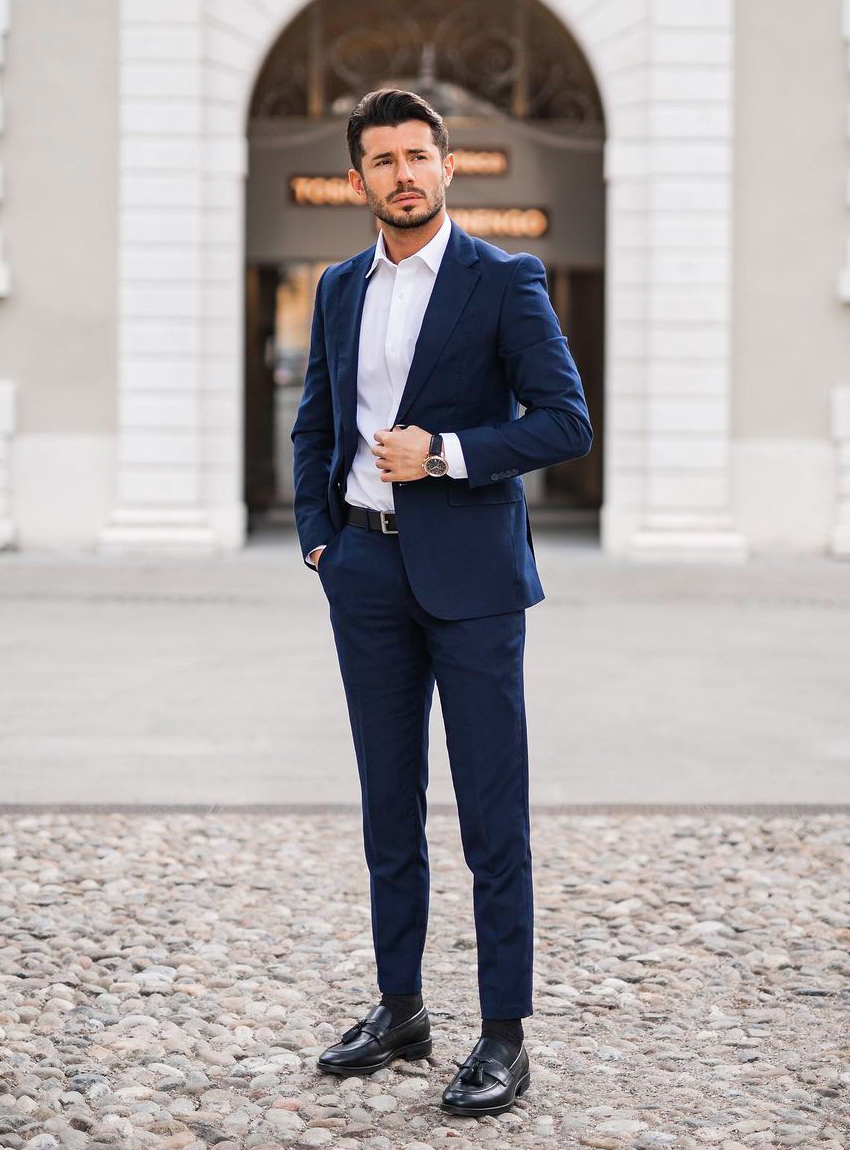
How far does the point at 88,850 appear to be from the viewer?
5.62m

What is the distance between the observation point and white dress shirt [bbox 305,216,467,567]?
3594 mm

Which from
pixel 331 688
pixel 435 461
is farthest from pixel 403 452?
pixel 331 688

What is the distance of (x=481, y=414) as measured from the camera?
3.60 m

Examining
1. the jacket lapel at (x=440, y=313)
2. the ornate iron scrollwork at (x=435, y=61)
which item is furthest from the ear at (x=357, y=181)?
the ornate iron scrollwork at (x=435, y=61)

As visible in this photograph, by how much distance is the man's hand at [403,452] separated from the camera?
344cm

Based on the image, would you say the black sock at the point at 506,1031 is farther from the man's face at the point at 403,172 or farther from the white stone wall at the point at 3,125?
the white stone wall at the point at 3,125

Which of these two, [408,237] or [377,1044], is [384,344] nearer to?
[408,237]

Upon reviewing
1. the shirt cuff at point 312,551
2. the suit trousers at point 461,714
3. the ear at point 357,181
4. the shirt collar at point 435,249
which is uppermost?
the ear at point 357,181

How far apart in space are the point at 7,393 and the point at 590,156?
6531 mm

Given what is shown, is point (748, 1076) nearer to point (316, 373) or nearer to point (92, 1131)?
point (92, 1131)

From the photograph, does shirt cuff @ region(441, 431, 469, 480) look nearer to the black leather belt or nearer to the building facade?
the black leather belt

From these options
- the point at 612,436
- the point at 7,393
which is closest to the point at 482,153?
the point at 612,436

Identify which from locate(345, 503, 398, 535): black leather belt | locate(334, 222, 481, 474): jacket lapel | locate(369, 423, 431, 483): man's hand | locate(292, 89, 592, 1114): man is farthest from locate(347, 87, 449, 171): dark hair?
locate(345, 503, 398, 535): black leather belt

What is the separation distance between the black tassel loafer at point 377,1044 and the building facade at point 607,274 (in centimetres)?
1149
